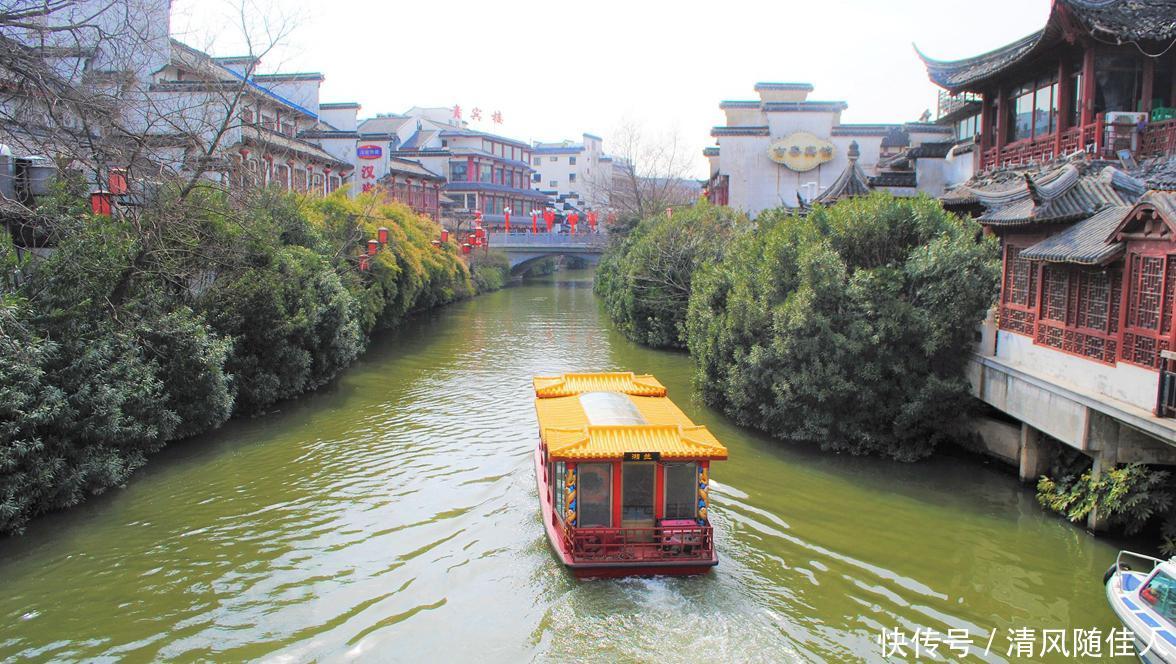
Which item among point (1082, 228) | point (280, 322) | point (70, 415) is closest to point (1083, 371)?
point (1082, 228)

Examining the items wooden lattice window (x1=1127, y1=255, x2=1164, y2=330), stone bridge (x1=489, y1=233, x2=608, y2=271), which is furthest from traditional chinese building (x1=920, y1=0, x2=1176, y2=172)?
stone bridge (x1=489, y1=233, x2=608, y2=271)

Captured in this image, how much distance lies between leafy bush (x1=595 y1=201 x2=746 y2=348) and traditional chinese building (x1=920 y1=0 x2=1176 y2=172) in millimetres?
12151

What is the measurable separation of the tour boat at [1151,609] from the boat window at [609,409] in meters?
6.53

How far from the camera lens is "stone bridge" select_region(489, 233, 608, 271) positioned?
214 ft

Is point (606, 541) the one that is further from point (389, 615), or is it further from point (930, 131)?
point (930, 131)

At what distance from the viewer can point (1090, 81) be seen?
60.2 ft

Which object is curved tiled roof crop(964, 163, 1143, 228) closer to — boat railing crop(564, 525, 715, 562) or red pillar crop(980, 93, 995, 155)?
red pillar crop(980, 93, 995, 155)

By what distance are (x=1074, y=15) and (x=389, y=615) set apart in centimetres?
1683

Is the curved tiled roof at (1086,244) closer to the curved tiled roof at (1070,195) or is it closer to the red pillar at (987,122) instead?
the curved tiled roof at (1070,195)

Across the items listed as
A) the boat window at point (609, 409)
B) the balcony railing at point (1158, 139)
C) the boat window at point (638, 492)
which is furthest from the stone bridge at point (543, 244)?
the boat window at point (638, 492)

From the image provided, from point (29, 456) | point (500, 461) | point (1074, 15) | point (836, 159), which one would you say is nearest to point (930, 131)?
point (836, 159)

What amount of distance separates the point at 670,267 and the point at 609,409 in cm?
1995

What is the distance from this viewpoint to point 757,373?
19.8 m

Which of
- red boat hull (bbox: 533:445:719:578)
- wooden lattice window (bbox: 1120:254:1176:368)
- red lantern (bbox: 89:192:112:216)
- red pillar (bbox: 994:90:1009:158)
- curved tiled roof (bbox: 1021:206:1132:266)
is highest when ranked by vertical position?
red pillar (bbox: 994:90:1009:158)
